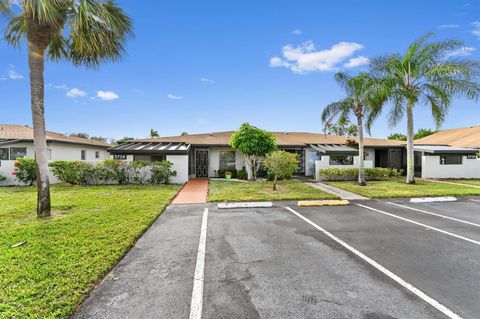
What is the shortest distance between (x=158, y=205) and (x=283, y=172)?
732cm

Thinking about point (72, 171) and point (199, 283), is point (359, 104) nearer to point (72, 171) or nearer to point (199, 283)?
point (199, 283)

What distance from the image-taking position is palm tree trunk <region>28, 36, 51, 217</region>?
7.13 metres

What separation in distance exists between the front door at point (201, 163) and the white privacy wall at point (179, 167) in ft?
14.1

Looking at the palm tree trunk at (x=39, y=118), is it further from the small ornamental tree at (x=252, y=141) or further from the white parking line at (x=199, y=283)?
the small ornamental tree at (x=252, y=141)

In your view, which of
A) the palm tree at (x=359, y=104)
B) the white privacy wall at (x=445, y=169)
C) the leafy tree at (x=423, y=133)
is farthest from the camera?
the leafy tree at (x=423, y=133)

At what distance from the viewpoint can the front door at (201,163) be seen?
20172 millimetres

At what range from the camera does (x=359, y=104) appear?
46.6ft

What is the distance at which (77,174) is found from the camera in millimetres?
14242

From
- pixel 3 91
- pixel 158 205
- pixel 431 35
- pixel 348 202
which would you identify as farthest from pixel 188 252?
pixel 3 91

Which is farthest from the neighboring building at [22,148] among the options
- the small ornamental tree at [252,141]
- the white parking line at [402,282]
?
the white parking line at [402,282]

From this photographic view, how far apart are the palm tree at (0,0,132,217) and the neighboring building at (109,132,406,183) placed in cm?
870

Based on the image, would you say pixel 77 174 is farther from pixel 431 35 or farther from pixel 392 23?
pixel 431 35

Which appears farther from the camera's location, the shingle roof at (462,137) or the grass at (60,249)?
the shingle roof at (462,137)

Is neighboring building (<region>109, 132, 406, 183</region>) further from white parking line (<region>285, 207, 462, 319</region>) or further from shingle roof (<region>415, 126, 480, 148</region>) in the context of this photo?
white parking line (<region>285, 207, 462, 319</region>)
